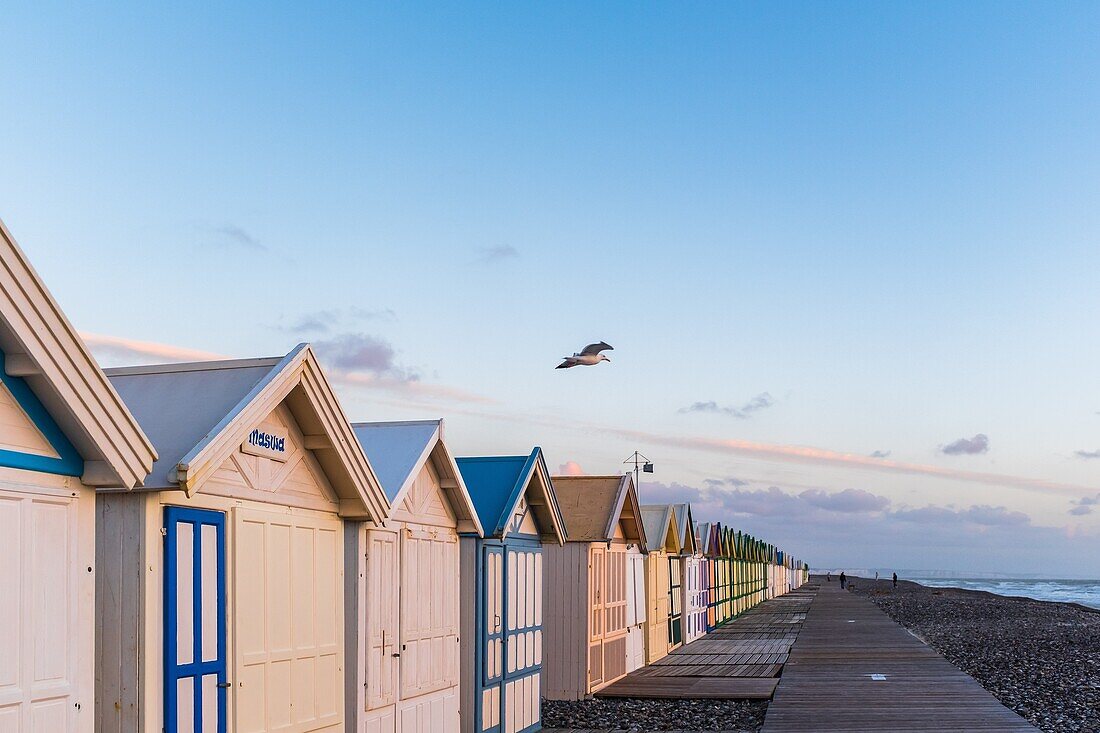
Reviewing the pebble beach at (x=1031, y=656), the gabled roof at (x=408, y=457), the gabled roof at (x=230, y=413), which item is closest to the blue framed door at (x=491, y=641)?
the gabled roof at (x=408, y=457)

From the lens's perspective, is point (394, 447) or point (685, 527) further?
point (685, 527)

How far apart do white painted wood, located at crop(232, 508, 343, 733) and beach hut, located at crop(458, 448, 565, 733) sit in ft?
14.7

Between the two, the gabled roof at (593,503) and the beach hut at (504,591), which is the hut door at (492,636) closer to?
the beach hut at (504,591)

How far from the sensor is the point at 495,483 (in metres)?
16.4

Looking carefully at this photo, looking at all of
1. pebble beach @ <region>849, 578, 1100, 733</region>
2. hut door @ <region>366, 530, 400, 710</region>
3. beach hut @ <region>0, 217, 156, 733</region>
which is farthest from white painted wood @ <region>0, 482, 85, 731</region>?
pebble beach @ <region>849, 578, 1100, 733</region>

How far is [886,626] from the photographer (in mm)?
44781

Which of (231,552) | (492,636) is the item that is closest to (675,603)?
(492,636)

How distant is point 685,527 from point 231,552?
85.6 ft

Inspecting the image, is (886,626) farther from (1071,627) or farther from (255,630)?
(255,630)

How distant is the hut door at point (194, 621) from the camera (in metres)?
7.88

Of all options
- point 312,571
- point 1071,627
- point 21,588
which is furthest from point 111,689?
point 1071,627

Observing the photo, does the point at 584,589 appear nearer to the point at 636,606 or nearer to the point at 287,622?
the point at 636,606

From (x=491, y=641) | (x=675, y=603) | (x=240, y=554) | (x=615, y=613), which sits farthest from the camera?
(x=675, y=603)

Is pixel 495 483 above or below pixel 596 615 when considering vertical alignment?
above
